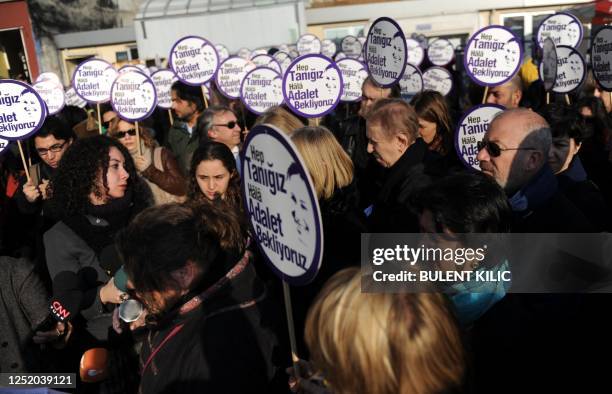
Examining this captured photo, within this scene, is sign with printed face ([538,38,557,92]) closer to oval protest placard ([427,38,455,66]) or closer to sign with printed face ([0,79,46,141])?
sign with printed face ([0,79,46,141])

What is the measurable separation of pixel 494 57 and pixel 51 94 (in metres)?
Result: 5.35

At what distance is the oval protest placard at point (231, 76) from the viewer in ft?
27.5

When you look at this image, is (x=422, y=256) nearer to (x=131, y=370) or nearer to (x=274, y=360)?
(x=274, y=360)

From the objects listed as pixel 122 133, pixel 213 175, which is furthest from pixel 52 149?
pixel 213 175

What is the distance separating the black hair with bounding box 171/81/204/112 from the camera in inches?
281

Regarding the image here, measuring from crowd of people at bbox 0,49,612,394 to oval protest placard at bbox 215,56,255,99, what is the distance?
13.0 feet

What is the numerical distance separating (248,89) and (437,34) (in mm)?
16937

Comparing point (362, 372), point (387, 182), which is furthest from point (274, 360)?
point (387, 182)

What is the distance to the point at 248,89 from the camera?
7.10 meters

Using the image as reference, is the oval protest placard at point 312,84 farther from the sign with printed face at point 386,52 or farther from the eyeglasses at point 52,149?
the eyeglasses at point 52,149

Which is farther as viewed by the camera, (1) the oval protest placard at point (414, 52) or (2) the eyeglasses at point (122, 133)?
(1) the oval protest placard at point (414, 52)

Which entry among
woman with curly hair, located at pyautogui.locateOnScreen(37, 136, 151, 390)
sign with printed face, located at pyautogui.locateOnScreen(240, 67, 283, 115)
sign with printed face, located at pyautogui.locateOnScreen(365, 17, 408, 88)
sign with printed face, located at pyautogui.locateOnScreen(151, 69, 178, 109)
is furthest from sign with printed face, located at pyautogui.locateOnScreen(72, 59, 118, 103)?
woman with curly hair, located at pyautogui.locateOnScreen(37, 136, 151, 390)

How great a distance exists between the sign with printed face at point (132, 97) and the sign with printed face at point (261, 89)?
3.66 feet

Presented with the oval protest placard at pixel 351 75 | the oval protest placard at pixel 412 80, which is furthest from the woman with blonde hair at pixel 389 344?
the oval protest placard at pixel 412 80
